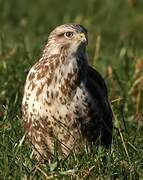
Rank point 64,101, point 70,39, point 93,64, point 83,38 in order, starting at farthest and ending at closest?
point 93,64
point 70,39
point 83,38
point 64,101

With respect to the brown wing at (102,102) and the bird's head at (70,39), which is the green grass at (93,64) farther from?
the bird's head at (70,39)

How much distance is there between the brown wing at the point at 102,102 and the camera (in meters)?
A: 7.58

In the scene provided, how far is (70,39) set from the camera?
24.7 feet

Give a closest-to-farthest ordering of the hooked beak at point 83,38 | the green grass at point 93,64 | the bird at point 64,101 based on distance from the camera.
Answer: the green grass at point 93,64 → the bird at point 64,101 → the hooked beak at point 83,38

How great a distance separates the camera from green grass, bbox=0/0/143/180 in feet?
21.9

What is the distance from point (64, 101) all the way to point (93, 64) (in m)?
2.81

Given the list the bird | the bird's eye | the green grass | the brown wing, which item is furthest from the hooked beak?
the green grass

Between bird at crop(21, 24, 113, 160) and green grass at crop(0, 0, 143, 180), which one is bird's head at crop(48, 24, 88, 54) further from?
green grass at crop(0, 0, 143, 180)

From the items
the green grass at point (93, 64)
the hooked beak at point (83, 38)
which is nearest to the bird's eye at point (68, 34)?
the hooked beak at point (83, 38)

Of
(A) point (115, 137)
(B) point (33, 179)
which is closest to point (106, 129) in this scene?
(A) point (115, 137)

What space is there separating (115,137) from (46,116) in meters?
0.58

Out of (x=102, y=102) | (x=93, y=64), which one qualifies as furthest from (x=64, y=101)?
(x=93, y=64)

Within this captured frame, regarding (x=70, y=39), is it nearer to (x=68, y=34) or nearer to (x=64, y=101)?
(x=68, y=34)

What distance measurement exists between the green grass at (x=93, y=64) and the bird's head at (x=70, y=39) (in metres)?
0.60
